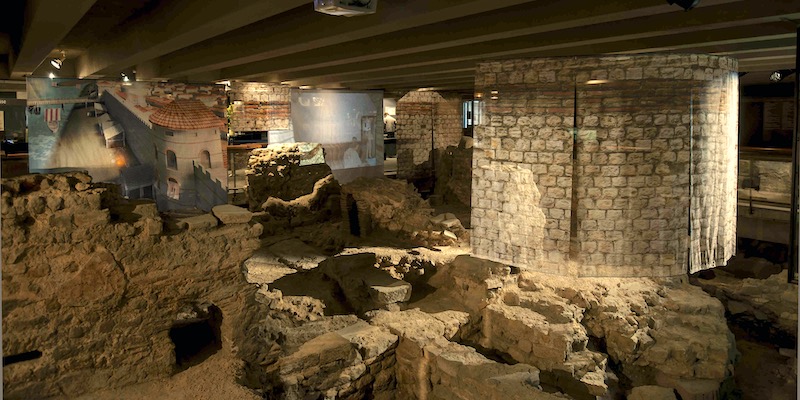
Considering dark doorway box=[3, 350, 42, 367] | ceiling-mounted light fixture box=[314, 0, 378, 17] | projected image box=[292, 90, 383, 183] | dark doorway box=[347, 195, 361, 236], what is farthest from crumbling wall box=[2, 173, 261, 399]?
projected image box=[292, 90, 383, 183]

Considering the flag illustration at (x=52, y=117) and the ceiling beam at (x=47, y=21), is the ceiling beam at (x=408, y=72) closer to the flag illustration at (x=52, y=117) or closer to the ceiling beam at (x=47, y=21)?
the flag illustration at (x=52, y=117)

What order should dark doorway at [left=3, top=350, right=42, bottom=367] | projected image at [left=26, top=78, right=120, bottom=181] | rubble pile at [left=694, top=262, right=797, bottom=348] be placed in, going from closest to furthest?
dark doorway at [left=3, top=350, right=42, bottom=367], projected image at [left=26, top=78, right=120, bottom=181], rubble pile at [left=694, top=262, right=797, bottom=348]

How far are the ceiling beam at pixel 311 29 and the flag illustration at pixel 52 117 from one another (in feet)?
6.32

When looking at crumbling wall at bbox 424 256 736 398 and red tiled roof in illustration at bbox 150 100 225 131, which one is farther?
red tiled roof in illustration at bbox 150 100 225 131

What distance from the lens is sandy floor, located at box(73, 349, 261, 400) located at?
475 centimetres

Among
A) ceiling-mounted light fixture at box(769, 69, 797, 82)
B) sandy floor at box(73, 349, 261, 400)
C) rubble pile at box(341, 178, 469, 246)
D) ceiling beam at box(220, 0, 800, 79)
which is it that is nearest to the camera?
ceiling beam at box(220, 0, 800, 79)

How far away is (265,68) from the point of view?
8.43 m

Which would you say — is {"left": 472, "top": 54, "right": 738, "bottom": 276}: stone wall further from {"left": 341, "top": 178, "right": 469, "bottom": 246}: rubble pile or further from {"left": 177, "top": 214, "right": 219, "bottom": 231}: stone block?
{"left": 177, "top": 214, "right": 219, "bottom": 231}: stone block

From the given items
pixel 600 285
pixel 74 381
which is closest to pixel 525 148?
pixel 600 285

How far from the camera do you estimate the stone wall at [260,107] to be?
36.2ft

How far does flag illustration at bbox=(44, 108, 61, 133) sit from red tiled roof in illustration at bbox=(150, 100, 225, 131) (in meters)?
1.28

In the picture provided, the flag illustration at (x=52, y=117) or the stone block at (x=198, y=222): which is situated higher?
the flag illustration at (x=52, y=117)

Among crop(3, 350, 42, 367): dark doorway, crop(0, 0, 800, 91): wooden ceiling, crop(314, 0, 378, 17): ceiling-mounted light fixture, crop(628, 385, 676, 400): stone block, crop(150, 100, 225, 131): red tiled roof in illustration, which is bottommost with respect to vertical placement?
crop(628, 385, 676, 400): stone block

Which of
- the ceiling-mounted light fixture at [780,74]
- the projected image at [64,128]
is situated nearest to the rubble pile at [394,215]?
the projected image at [64,128]
